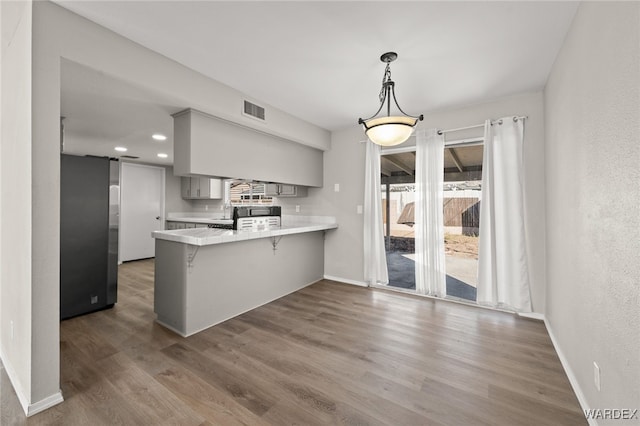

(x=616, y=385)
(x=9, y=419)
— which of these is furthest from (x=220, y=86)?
(x=616, y=385)

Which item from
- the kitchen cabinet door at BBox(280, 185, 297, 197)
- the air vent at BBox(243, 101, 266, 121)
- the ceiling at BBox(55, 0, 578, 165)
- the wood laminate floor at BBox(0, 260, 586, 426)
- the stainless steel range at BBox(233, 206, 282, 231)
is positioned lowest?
the wood laminate floor at BBox(0, 260, 586, 426)

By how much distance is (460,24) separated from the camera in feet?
6.31

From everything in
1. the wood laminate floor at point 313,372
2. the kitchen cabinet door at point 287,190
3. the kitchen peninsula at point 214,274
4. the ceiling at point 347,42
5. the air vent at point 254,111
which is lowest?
the wood laminate floor at point 313,372

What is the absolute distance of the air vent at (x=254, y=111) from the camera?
10.2 feet

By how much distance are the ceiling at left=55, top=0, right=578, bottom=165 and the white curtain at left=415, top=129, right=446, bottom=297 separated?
746 millimetres

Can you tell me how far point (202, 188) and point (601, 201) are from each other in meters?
6.56

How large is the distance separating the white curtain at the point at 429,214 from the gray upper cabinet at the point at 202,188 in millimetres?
4394

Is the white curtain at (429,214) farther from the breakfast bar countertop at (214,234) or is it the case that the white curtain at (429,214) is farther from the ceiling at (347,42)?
the breakfast bar countertop at (214,234)

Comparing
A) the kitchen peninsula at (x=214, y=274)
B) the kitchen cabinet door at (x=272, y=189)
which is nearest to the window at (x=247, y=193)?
the kitchen cabinet door at (x=272, y=189)

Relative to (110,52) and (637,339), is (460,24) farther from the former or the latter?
(110,52)

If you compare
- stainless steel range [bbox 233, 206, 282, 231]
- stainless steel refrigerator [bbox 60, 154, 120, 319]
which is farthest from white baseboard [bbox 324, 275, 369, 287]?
stainless steel refrigerator [bbox 60, 154, 120, 319]

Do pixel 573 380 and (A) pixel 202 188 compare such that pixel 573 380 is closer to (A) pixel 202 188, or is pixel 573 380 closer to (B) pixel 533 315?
(B) pixel 533 315

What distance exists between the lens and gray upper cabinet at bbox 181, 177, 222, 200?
6180 mm

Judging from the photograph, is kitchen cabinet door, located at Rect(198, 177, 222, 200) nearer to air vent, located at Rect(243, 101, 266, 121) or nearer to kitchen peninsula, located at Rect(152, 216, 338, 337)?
kitchen peninsula, located at Rect(152, 216, 338, 337)
